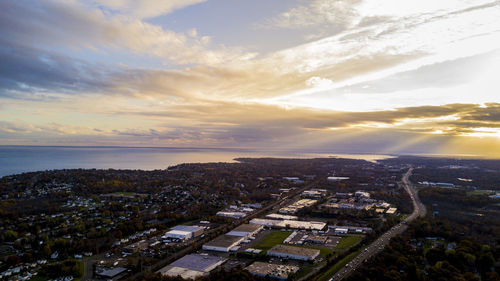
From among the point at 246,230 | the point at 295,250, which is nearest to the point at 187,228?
the point at 246,230

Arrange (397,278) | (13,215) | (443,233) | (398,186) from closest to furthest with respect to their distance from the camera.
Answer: (397,278)
(443,233)
(13,215)
(398,186)

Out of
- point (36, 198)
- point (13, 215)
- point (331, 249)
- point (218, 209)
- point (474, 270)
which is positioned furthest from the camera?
point (36, 198)

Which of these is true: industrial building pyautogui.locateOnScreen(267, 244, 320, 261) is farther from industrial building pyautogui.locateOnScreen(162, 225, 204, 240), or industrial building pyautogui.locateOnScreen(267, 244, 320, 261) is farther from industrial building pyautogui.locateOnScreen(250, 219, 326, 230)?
industrial building pyautogui.locateOnScreen(162, 225, 204, 240)

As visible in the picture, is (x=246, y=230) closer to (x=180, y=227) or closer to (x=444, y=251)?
(x=180, y=227)

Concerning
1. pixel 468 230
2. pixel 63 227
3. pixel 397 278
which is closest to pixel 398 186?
pixel 468 230

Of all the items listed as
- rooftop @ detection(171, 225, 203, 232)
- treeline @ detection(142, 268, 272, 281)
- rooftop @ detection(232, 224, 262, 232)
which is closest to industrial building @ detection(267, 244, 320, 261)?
treeline @ detection(142, 268, 272, 281)

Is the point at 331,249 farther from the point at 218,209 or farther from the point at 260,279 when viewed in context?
the point at 218,209

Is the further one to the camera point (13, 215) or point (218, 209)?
point (218, 209)
